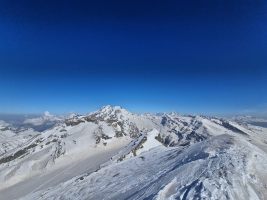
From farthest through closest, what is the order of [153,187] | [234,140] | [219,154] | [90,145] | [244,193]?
[90,145] < [234,140] < [219,154] < [153,187] < [244,193]

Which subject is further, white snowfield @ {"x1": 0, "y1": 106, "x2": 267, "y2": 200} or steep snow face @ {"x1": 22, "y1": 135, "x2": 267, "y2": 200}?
white snowfield @ {"x1": 0, "y1": 106, "x2": 267, "y2": 200}

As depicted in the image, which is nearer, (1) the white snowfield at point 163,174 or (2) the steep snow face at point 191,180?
(2) the steep snow face at point 191,180

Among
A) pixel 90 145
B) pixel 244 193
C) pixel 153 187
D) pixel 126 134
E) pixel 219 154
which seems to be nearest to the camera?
pixel 244 193

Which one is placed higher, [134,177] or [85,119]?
[85,119]

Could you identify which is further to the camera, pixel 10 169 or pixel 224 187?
pixel 10 169

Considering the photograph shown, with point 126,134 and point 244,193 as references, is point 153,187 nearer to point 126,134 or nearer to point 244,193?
point 244,193

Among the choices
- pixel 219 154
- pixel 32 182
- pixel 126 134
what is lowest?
pixel 32 182

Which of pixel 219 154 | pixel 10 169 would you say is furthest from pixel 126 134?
pixel 219 154

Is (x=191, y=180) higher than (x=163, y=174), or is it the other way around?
(x=163, y=174)
